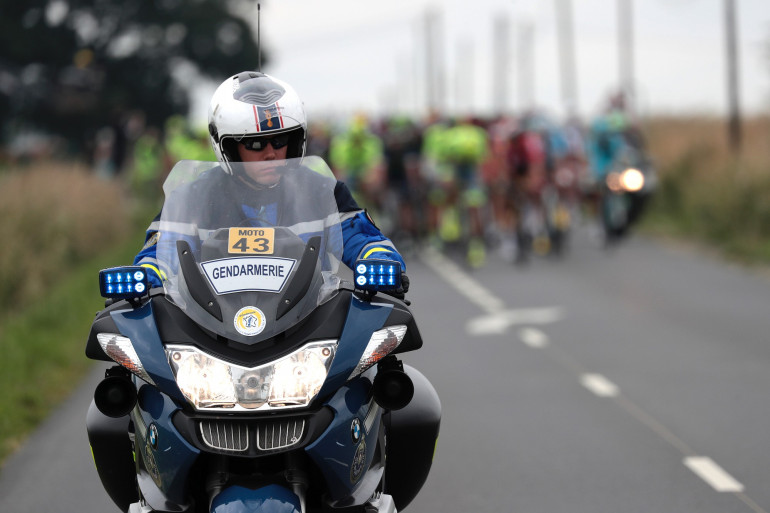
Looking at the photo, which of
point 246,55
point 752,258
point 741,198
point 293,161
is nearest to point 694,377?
point 293,161

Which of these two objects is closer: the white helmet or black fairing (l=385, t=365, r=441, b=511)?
the white helmet

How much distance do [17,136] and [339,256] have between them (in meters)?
49.4

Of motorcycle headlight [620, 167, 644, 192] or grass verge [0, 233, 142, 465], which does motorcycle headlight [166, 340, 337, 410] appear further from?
motorcycle headlight [620, 167, 644, 192]

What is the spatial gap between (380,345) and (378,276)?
0.75 feet

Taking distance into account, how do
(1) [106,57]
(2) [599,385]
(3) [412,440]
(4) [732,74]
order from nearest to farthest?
1. (3) [412,440]
2. (2) [599,385]
3. (4) [732,74]
4. (1) [106,57]

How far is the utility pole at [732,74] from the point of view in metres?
28.3

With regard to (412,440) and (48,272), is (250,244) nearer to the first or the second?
(412,440)

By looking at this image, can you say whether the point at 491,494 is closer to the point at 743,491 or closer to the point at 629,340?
the point at 743,491

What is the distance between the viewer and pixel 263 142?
5.03 metres

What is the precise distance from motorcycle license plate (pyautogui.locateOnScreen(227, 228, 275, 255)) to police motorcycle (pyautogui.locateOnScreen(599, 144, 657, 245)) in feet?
57.0

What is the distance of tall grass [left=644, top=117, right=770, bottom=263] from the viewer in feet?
68.4

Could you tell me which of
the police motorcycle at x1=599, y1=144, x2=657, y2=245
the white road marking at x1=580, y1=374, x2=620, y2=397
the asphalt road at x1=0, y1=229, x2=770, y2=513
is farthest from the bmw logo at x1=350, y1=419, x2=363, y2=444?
the police motorcycle at x1=599, y1=144, x2=657, y2=245

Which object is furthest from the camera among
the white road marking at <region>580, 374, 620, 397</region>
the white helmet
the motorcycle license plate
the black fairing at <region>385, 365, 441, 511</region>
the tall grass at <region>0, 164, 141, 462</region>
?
the tall grass at <region>0, 164, 141, 462</region>

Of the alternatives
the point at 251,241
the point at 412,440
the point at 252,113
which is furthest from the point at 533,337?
the point at 251,241
